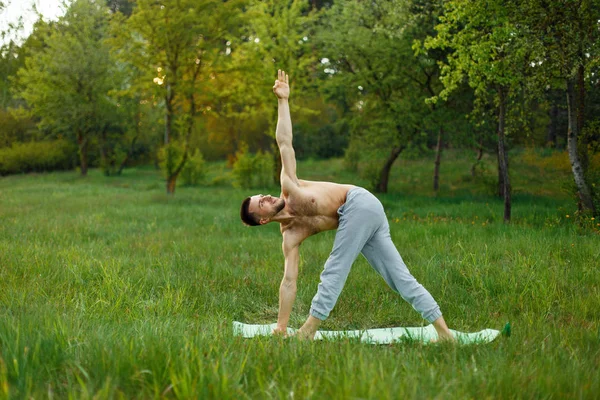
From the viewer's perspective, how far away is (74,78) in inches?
1144

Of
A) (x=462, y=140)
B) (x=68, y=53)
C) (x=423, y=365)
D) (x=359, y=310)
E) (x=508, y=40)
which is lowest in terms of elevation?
(x=359, y=310)

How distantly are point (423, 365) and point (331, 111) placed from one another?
34.6 metres

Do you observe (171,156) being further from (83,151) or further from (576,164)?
(83,151)

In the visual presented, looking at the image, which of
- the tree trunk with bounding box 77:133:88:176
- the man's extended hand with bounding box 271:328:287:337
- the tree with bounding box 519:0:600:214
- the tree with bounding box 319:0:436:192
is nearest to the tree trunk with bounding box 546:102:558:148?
the tree with bounding box 319:0:436:192

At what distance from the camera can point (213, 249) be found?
8672 millimetres

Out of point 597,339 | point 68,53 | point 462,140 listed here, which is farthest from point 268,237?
point 68,53

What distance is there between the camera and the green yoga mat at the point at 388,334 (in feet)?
13.5

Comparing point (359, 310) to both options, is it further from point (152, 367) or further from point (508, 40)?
point (508, 40)

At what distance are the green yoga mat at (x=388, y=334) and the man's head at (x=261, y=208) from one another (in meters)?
0.96

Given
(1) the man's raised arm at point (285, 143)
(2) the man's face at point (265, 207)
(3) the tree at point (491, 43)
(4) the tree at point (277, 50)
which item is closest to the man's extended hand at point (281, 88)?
(1) the man's raised arm at point (285, 143)

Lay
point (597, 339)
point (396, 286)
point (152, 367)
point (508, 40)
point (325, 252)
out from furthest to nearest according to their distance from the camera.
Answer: point (508, 40)
point (325, 252)
point (396, 286)
point (597, 339)
point (152, 367)

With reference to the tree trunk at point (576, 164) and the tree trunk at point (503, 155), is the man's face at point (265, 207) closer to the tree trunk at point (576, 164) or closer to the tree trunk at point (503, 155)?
the tree trunk at point (576, 164)

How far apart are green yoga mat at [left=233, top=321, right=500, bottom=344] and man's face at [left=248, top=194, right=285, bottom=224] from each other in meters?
0.98

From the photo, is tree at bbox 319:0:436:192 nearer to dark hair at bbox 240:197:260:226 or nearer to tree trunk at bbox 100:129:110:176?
dark hair at bbox 240:197:260:226
